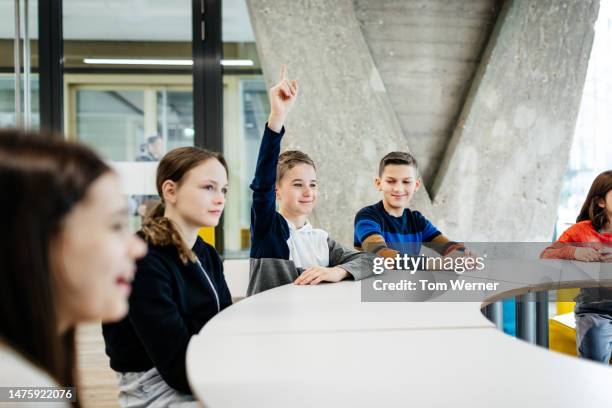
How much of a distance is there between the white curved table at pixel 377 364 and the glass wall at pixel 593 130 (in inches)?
132

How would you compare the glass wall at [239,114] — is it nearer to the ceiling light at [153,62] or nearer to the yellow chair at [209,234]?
the ceiling light at [153,62]

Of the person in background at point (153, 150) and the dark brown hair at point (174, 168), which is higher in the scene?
the person in background at point (153, 150)

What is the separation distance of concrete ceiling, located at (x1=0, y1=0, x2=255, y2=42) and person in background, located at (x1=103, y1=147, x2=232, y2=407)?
2.77 m

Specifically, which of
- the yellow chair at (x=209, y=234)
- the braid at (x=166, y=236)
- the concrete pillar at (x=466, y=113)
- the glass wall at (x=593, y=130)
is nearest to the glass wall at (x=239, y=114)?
the yellow chair at (x=209, y=234)

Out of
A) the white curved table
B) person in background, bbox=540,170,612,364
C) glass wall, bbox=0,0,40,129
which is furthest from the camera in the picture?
glass wall, bbox=0,0,40,129

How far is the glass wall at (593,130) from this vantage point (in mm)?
4094

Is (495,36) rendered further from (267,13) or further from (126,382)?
(126,382)

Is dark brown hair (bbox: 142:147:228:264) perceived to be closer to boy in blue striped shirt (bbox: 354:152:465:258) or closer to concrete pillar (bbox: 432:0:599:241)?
boy in blue striped shirt (bbox: 354:152:465:258)

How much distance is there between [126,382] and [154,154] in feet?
10.5

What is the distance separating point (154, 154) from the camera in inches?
168

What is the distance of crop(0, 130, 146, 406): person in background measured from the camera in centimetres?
54

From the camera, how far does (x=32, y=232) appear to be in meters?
0.55

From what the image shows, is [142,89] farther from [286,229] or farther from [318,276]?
[318,276]

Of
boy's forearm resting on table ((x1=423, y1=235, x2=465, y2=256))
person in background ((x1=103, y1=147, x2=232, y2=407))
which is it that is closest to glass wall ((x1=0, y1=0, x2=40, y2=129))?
person in background ((x1=103, y1=147, x2=232, y2=407))
